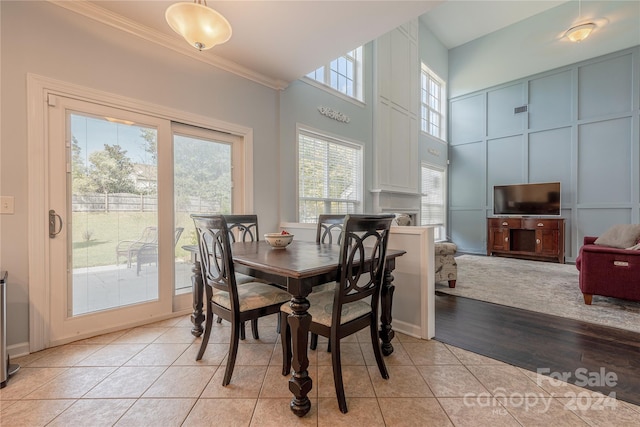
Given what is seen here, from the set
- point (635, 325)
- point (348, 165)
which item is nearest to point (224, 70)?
point (348, 165)

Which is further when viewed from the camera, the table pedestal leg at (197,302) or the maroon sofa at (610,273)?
the maroon sofa at (610,273)

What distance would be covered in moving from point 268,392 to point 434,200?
680 centimetres

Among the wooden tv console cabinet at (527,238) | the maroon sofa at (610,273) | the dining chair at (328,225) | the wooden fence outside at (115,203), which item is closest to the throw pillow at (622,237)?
the maroon sofa at (610,273)

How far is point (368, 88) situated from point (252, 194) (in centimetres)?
324

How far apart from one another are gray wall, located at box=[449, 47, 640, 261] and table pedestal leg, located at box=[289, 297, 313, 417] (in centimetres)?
683

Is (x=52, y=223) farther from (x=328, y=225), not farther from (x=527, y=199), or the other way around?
(x=527, y=199)

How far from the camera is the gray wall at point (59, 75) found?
195cm

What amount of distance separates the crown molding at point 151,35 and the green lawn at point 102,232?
1.64m

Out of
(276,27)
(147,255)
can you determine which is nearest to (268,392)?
(147,255)

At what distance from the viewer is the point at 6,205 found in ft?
6.36

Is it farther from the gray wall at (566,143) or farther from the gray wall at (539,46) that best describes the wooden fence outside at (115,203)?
the gray wall at (539,46)

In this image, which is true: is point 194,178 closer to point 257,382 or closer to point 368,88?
point 257,382

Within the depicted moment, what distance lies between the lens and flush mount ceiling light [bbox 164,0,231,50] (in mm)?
1631

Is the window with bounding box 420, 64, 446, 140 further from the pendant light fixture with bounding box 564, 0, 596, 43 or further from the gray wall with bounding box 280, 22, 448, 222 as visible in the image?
the pendant light fixture with bounding box 564, 0, 596, 43
